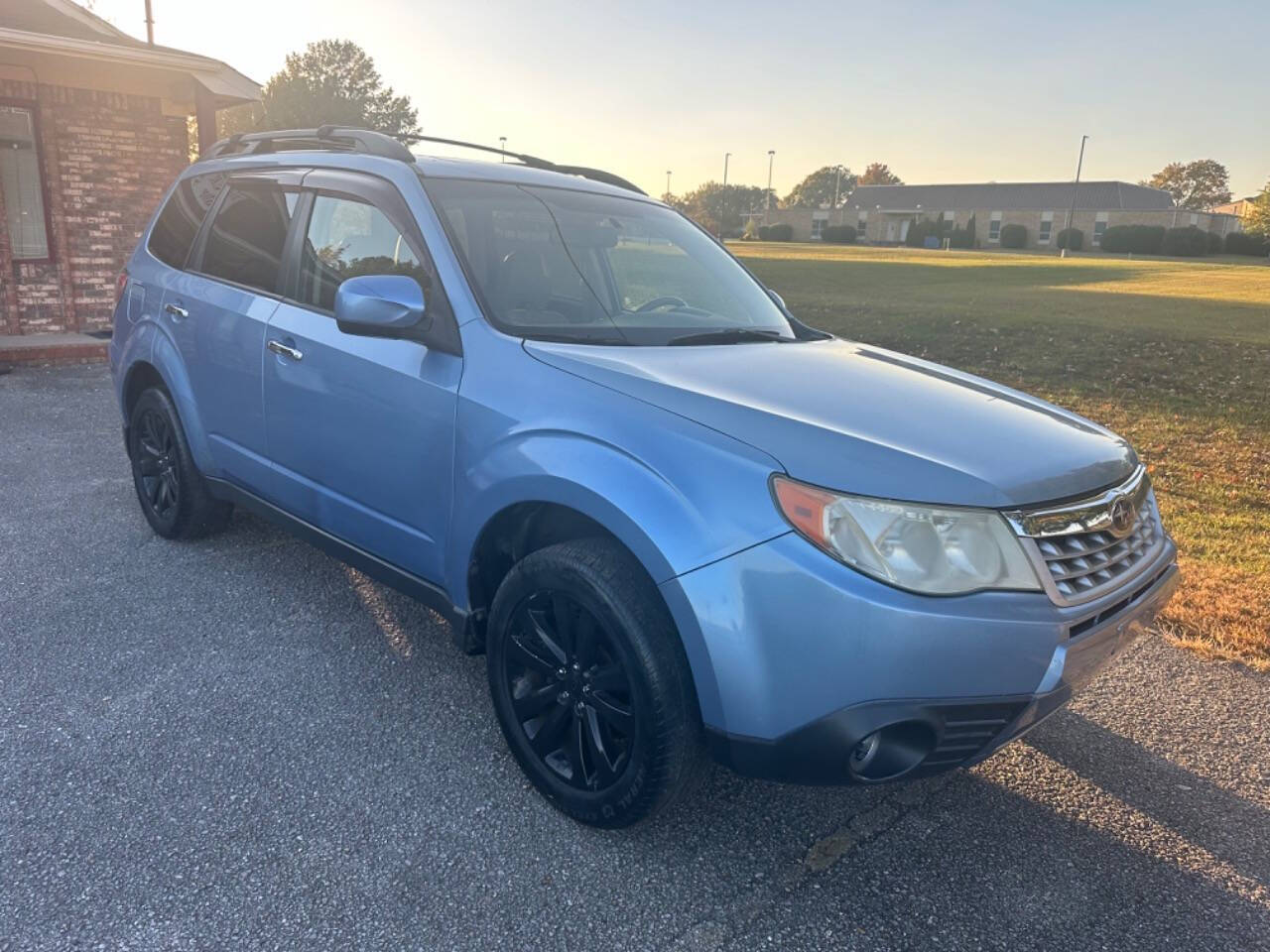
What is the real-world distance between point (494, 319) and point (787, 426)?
42.9 inches

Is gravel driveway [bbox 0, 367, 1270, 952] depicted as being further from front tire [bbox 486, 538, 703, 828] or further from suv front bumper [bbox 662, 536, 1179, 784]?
suv front bumper [bbox 662, 536, 1179, 784]

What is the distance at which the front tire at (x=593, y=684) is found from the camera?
7.59 feet

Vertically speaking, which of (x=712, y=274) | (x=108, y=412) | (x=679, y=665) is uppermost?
(x=712, y=274)

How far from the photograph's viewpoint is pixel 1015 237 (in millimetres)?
69812

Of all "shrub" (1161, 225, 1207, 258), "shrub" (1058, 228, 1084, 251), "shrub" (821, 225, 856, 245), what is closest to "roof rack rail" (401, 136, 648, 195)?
"shrub" (1161, 225, 1207, 258)

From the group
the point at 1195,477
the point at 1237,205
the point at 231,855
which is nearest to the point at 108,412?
the point at 231,855

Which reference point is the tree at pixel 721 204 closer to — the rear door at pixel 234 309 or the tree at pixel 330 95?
the tree at pixel 330 95

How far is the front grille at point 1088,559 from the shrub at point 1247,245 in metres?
66.4

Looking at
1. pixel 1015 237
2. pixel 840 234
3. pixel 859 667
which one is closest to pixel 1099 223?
pixel 1015 237

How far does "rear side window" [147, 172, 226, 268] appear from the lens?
172 inches

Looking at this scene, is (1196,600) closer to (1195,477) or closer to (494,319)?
(1195,477)

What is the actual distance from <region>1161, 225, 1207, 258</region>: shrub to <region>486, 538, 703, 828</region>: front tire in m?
62.3

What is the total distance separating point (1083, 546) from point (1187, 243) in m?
62.5

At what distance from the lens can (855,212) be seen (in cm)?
8756
